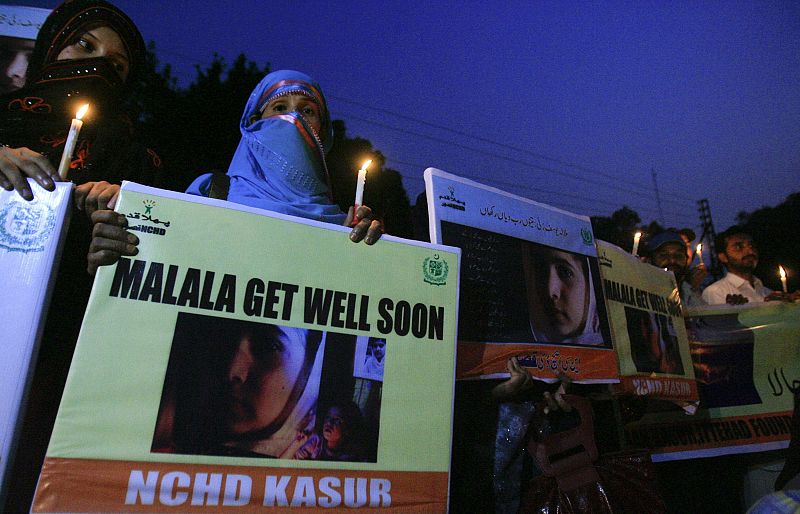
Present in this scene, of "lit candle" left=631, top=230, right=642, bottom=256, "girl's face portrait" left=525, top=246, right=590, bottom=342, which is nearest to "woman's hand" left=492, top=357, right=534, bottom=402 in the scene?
"girl's face portrait" left=525, top=246, right=590, bottom=342

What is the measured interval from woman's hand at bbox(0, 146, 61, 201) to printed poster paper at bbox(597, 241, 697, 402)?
106 inches

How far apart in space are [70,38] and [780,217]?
89.9ft

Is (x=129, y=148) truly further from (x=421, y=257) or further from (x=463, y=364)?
(x=463, y=364)

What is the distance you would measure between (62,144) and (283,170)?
0.91 meters

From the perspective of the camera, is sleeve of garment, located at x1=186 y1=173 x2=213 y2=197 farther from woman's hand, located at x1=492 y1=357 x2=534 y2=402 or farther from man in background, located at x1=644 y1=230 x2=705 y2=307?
man in background, located at x1=644 y1=230 x2=705 y2=307

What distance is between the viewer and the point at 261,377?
64.0 inches

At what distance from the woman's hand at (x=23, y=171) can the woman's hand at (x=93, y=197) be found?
0.08 meters

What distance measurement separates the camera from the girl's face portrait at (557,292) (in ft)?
8.51

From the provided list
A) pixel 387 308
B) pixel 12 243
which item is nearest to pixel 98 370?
pixel 12 243

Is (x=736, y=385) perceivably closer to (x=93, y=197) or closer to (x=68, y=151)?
(x=93, y=197)

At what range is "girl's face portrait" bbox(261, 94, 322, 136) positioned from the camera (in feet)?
9.12

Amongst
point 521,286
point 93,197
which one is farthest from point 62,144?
point 521,286

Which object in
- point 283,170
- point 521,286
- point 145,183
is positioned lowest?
point 521,286

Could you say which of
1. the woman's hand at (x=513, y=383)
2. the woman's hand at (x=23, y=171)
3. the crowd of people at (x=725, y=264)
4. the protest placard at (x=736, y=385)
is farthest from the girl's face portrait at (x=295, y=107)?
the crowd of people at (x=725, y=264)
